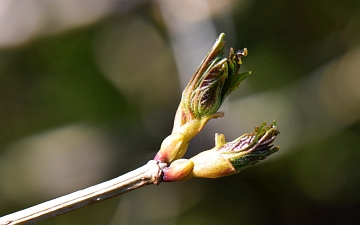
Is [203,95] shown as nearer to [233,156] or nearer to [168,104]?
[233,156]

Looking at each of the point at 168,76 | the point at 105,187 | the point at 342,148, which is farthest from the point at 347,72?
the point at 105,187

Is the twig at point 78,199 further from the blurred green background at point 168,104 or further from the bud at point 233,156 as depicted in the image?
the blurred green background at point 168,104

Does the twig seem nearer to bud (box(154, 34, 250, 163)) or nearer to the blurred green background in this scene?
bud (box(154, 34, 250, 163))

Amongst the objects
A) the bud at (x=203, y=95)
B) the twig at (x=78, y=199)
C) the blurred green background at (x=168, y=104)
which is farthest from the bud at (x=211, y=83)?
the blurred green background at (x=168, y=104)

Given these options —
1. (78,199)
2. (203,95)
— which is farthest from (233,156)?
(78,199)

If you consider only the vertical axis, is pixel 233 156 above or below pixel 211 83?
below

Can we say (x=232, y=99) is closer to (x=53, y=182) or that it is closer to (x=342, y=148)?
(x=342, y=148)
